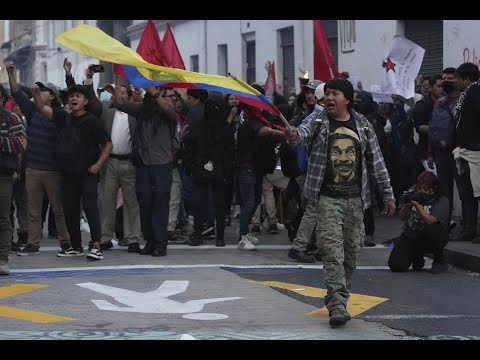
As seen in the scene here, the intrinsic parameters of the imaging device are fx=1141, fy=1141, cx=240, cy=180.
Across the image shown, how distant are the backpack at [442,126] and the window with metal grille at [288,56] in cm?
1050

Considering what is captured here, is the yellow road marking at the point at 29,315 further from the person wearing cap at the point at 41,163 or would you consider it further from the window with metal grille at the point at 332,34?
the window with metal grille at the point at 332,34

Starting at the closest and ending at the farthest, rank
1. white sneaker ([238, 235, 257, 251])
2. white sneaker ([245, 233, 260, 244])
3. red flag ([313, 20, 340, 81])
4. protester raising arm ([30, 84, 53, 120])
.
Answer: protester raising arm ([30, 84, 53, 120])
white sneaker ([238, 235, 257, 251])
white sneaker ([245, 233, 260, 244])
red flag ([313, 20, 340, 81])

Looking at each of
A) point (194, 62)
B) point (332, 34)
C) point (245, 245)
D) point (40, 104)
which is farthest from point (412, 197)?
point (194, 62)

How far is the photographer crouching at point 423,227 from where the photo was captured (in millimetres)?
11312

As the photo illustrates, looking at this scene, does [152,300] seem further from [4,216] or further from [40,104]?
[40,104]

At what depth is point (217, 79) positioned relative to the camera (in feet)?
30.7

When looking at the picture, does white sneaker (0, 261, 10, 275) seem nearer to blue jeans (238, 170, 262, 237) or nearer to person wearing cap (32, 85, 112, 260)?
person wearing cap (32, 85, 112, 260)

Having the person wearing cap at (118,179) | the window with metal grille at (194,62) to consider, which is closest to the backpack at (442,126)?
the person wearing cap at (118,179)

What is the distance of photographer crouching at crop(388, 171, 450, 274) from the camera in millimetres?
11312

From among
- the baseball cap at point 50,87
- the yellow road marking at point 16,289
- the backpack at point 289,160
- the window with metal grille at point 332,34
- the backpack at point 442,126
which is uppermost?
the window with metal grille at point 332,34

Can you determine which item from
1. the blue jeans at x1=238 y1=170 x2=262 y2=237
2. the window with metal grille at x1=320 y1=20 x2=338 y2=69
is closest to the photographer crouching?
the blue jeans at x1=238 y1=170 x2=262 y2=237

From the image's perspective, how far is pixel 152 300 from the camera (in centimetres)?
934

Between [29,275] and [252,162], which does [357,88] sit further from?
[29,275]
